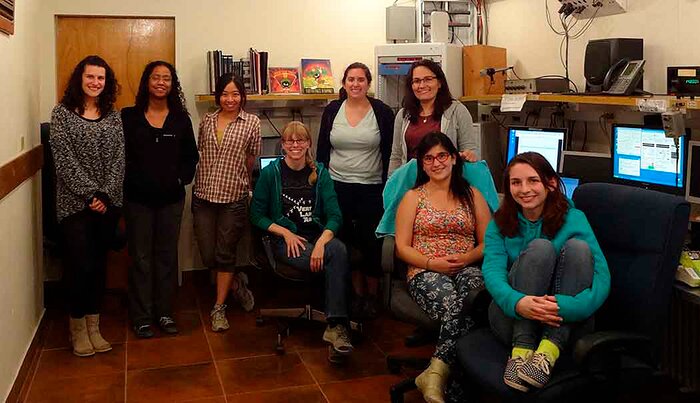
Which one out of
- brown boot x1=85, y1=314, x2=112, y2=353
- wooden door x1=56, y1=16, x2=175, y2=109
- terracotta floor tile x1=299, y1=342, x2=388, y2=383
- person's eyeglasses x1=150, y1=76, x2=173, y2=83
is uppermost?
wooden door x1=56, y1=16, x2=175, y2=109

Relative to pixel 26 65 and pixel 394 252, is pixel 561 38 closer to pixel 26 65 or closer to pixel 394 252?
pixel 394 252

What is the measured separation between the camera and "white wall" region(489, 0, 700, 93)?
10.8 feet

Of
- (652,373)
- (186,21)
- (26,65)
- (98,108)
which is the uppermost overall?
(186,21)

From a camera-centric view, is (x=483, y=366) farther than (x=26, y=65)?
No

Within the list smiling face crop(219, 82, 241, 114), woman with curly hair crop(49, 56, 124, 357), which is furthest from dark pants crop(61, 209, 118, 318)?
smiling face crop(219, 82, 241, 114)

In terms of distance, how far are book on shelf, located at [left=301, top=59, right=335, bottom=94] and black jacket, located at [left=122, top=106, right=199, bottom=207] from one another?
1.36 meters

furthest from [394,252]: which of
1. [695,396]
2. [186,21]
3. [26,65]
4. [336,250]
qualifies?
[186,21]

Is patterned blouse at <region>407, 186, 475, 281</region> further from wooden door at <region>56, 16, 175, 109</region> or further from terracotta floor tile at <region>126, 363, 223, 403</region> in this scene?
wooden door at <region>56, 16, 175, 109</region>

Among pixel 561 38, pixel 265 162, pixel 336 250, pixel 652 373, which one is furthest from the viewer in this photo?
pixel 265 162

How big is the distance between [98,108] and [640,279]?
258 cm

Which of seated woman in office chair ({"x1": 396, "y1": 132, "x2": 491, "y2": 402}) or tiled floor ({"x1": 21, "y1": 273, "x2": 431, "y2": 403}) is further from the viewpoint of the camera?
tiled floor ({"x1": 21, "y1": 273, "x2": 431, "y2": 403})

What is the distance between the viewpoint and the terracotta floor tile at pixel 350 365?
3.22m

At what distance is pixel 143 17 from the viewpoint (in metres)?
4.59

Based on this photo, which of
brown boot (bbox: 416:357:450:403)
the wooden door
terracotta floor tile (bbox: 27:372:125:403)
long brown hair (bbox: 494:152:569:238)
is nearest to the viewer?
long brown hair (bbox: 494:152:569:238)
